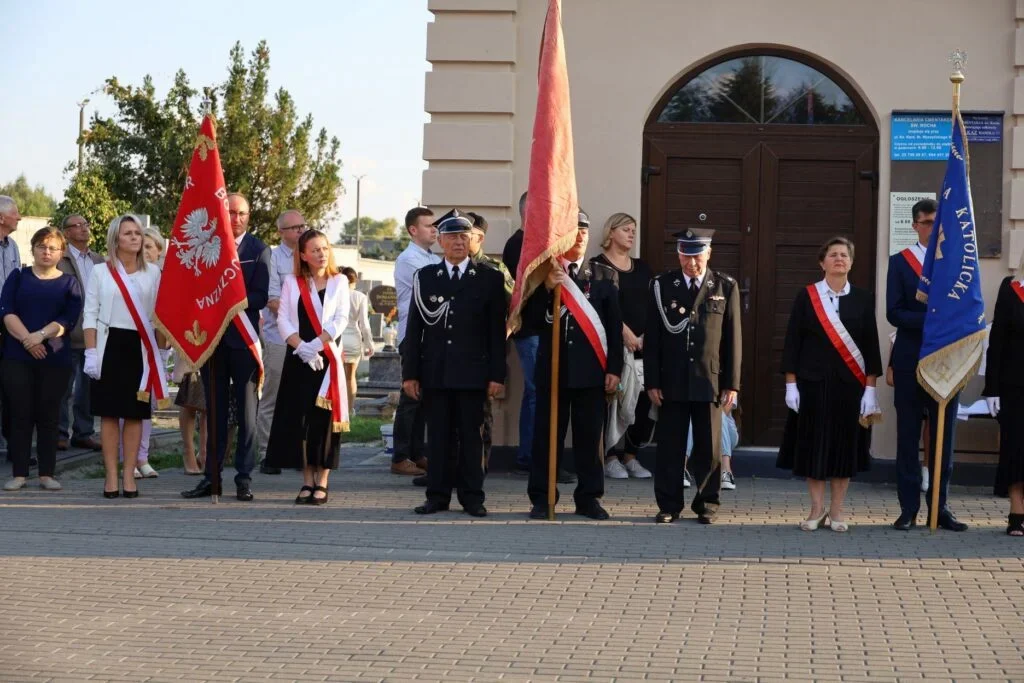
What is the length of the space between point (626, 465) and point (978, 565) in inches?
161

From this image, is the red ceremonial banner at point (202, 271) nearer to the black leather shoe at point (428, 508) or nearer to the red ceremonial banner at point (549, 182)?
the black leather shoe at point (428, 508)

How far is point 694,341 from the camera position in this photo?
9695mm

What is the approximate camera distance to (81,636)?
21.2 ft

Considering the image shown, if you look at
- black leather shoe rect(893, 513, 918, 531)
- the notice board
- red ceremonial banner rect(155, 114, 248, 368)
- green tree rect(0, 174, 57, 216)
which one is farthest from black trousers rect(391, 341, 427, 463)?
green tree rect(0, 174, 57, 216)

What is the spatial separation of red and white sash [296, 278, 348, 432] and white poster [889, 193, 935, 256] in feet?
15.1

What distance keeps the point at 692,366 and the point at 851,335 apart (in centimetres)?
103

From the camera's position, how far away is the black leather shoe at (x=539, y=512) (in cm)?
980

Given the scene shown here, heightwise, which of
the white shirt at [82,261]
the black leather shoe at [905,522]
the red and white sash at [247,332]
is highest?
the white shirt at [82,261]

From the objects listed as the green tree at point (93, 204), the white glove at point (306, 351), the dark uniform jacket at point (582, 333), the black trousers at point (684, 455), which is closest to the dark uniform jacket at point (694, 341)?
the black trousers at point (684, 455)

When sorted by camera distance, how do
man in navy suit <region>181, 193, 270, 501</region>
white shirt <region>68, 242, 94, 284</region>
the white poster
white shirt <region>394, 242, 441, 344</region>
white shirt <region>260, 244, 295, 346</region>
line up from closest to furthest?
man in navy suit <region>181, 193, 270, 501</region>, white shirt <region>394, 242, 441, 344</region>, the white poster, white shirt <region>260, 244, 295, 346</region>, white shirt <region>68, 242, 94, 284</region>

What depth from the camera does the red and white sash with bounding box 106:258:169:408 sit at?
34.5ft

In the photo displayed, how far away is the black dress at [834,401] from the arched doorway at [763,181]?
8.59 feet

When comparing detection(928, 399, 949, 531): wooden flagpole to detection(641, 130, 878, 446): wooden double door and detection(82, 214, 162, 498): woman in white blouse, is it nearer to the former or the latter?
detection(641, 130, 878, 446): wooden double door

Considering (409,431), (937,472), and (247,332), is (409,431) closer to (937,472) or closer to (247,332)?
(247,332)
